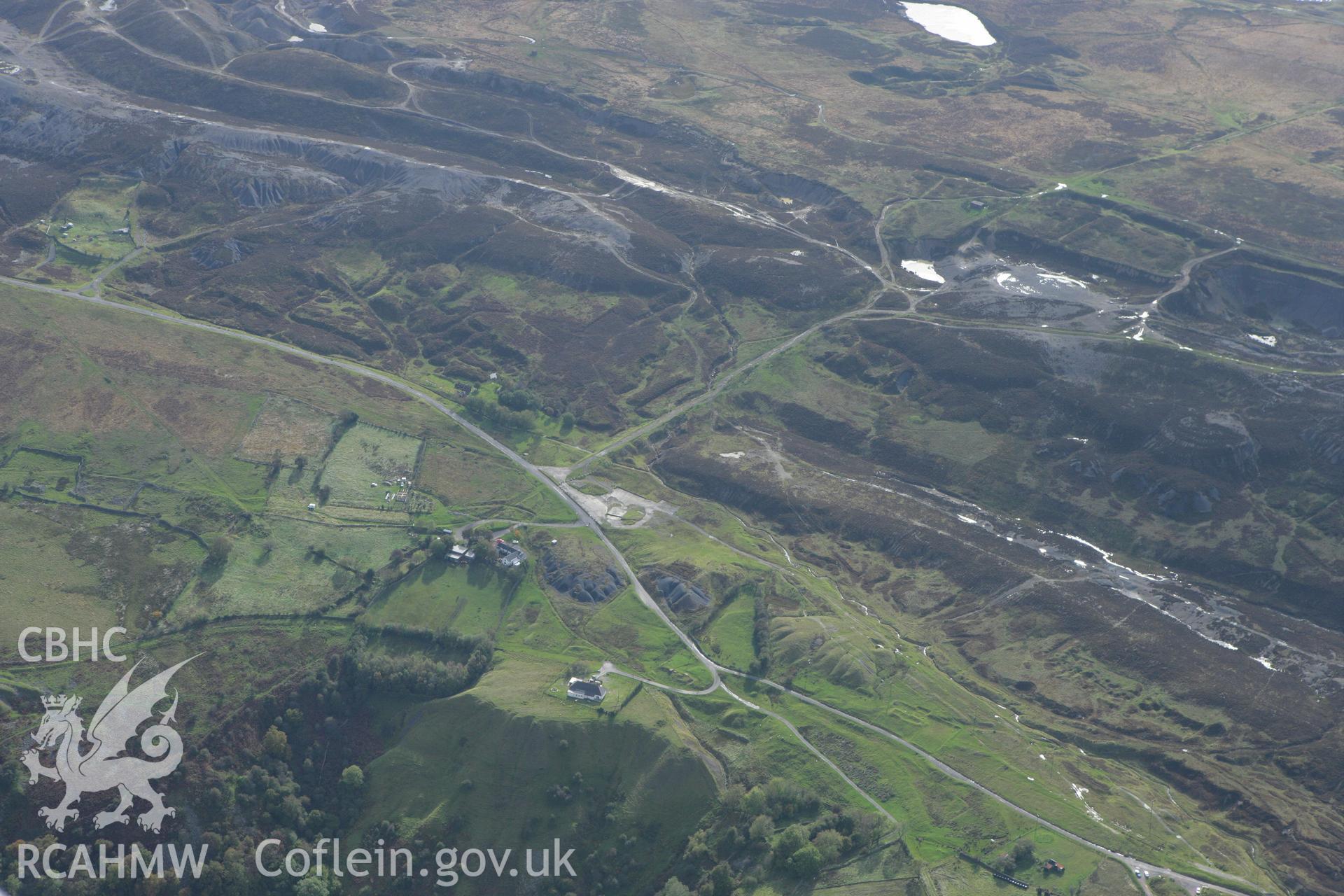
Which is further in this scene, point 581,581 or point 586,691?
point 581,581

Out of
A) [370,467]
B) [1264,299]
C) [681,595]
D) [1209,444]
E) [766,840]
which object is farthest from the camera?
[1264,299]

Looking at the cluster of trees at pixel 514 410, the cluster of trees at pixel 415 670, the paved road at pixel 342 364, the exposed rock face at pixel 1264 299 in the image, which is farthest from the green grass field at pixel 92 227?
the exposed rock face at pixel 1264 299

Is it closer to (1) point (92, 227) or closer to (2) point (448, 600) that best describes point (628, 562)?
(2) point (448, 600)

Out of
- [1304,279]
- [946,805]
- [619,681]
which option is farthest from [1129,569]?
[1304,279]

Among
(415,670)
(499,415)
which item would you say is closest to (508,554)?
(415,670)

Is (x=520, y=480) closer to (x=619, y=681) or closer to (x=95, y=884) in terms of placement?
(x=619, y=681)

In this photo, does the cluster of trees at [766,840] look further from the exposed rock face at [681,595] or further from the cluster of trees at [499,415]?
the cluster of trees at [499,415]

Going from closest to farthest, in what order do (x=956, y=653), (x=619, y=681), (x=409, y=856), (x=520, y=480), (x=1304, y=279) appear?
1. (x=409, y=856)
2. (x=619, y=681)
3. (x=956, y=653)
4. (x=520, y=480)
5. (x=1304, y=279)

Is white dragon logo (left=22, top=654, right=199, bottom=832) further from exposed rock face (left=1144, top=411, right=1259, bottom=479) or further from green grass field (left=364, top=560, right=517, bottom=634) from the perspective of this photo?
exposed rock face (left=1144, top=411, right=1259, bottom=479)
